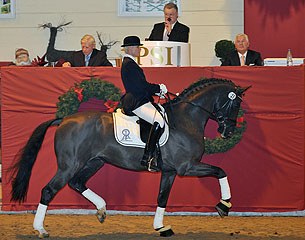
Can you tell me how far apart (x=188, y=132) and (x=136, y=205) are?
68.1 inches

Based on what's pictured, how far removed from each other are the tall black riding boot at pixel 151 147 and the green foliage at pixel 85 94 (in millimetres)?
1318

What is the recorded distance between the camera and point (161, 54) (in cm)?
1016

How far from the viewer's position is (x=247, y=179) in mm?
10102

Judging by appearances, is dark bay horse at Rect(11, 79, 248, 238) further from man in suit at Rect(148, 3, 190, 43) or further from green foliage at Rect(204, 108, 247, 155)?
man in suit at Rect(148, 3, 190, 43)

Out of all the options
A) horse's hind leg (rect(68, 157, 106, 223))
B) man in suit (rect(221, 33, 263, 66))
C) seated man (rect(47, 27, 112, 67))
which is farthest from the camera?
seated man (rect(47, 27, 112, 67))

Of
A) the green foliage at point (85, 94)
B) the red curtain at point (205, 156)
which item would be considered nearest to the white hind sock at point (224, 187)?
the red curtain at point (205, 156)

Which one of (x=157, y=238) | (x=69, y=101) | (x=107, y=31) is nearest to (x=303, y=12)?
(x=107, y=31)

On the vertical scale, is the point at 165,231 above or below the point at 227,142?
below

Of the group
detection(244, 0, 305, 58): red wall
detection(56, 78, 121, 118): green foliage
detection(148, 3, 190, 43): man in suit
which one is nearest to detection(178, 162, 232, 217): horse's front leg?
detection(56, 78, 121, 118): green foliage

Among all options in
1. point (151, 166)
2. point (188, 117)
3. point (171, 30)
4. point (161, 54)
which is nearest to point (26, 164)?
point (151, 166)

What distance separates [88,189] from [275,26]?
5.48 metres

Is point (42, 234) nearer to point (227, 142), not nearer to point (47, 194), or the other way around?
point (47, 194)

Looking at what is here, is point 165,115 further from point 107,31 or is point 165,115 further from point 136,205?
point 107,31

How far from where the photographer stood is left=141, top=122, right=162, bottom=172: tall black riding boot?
28.8ft
